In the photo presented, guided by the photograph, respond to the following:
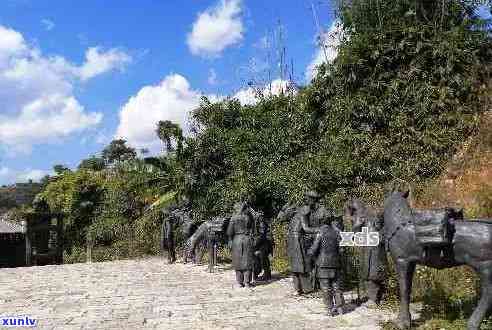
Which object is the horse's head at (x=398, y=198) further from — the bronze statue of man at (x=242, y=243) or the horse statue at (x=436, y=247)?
the bronze statue of man at (x=242, y=243)

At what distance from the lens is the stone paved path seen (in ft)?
24.8

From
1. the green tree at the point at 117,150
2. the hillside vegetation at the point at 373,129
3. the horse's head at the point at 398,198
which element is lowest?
the horse's head at the point at 398,198

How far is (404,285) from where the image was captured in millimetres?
6562

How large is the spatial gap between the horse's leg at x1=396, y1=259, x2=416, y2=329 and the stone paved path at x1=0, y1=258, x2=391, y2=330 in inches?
17.7

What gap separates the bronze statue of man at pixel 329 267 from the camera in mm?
7750

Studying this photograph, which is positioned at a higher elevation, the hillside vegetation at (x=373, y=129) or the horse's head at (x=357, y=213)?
the hillside vegetation at (x=373, y=129)

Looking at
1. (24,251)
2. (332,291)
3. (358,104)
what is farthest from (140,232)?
(332,291)

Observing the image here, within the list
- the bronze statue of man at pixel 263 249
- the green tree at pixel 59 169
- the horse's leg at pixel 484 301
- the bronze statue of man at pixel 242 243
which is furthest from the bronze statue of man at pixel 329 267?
the green tree at pixel 59 169

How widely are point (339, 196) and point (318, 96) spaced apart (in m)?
3.88

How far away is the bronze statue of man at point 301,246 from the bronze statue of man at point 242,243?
1259 mm

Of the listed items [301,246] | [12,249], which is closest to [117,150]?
[12,249]

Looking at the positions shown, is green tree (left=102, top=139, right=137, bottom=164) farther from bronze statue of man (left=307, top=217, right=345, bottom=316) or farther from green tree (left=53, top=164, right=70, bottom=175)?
bronze statue of man (left=307, top=217, right=345, bottom=316)

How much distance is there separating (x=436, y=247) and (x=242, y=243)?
16.5 feet

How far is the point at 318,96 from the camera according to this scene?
17.3 meters
